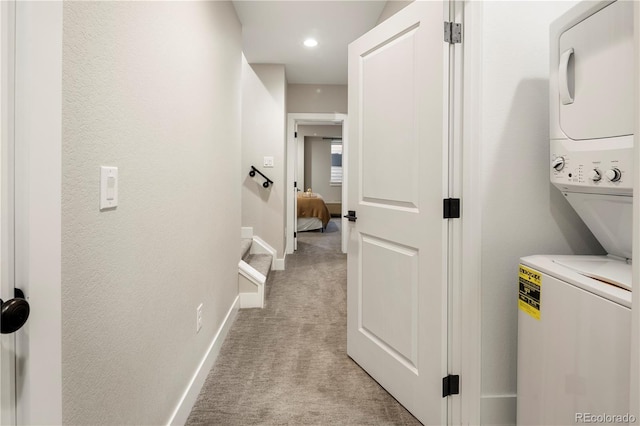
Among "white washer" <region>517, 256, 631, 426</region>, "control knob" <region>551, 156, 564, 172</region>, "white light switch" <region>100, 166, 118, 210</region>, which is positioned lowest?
"white washer" <region>517, 256, 631, 426</region>

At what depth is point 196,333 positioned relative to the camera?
172 cm

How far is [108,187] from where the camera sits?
3.01 feet

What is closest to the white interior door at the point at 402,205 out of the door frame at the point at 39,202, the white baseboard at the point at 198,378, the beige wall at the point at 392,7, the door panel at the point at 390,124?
the door panel at the point at 390,124

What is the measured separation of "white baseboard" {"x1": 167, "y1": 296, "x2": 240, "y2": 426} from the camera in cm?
147

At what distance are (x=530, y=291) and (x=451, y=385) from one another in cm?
55

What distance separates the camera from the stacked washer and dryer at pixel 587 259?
941mm

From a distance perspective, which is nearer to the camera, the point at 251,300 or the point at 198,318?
the point at 198,318

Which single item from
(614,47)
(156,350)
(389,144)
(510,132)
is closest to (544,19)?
(510,132)

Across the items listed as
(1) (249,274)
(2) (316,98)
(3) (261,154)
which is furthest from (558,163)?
(2) (316,98)

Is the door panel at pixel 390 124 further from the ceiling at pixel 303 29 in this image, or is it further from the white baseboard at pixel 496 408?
the ceiling at pixel 303 29

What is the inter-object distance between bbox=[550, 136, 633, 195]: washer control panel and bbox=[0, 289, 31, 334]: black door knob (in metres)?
1.45

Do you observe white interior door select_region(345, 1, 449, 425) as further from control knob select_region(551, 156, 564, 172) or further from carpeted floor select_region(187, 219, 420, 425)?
control knob select_region(551, 156, 564, 172)

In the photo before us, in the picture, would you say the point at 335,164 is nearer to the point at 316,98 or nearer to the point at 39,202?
the point at 316,98
